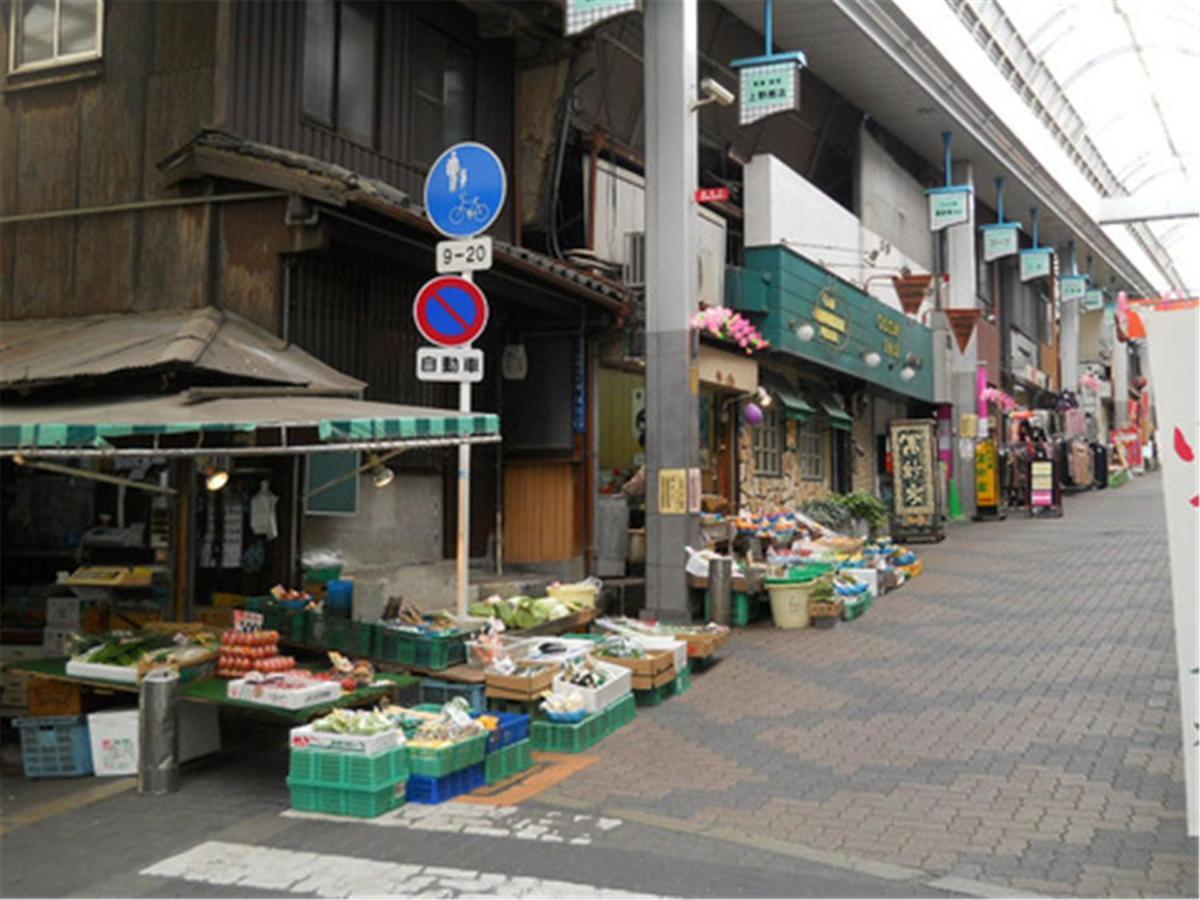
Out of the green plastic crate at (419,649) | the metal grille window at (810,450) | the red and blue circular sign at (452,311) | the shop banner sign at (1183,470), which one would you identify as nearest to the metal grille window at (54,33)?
the red and blue circular sign at (452,311)

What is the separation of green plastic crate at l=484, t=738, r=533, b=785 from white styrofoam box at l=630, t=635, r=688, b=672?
2461 millimetres

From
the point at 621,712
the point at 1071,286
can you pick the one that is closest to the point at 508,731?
the point at 621,712

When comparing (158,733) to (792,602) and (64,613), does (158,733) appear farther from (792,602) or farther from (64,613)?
(792,602)

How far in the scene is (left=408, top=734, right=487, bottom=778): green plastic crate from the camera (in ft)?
21.8

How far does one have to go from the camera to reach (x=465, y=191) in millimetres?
8867

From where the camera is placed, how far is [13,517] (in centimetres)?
1125

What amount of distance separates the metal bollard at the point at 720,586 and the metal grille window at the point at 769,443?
7.54m

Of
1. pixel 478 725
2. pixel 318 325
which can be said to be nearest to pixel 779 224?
pixel 318 325

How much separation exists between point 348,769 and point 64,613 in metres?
4.79

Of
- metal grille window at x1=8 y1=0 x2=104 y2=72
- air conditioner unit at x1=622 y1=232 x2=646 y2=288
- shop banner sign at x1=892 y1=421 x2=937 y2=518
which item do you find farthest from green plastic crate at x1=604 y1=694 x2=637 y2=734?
shop banner sign at x1=892 y1=421 x2=937 y2=518

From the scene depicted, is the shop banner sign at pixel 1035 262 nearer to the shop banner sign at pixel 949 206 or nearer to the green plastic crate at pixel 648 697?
the shop banner sign at pixel 949 206

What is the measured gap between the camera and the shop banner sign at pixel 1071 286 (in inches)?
1545

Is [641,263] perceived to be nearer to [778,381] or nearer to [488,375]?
[488,375]

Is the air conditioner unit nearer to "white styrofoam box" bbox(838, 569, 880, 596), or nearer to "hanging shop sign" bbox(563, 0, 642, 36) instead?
"hanging shop sign" bbox(563, 0, 642, 36)
